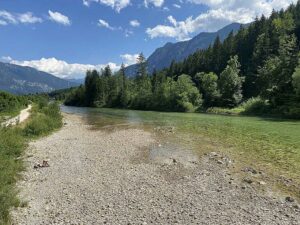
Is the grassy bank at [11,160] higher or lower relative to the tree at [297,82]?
lower

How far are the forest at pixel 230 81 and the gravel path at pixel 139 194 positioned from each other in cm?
4918

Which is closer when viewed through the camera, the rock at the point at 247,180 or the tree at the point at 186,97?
the rock at the point at 247,180

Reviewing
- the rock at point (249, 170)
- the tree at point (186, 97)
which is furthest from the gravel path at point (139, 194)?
the tree at point (186, 97)

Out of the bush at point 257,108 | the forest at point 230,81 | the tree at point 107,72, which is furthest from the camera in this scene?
the tree at point 107,72

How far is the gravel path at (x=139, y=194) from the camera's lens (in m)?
12.6

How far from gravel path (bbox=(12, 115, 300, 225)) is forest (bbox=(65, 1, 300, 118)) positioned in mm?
49180

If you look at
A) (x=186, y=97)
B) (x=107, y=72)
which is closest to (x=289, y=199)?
(x=186, y=97)

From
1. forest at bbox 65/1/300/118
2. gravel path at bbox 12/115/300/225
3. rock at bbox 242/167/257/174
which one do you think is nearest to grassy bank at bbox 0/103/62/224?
gravel path at bbox 12/115/300/225

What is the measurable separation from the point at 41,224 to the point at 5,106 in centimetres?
4202

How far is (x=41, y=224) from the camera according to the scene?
476 inches

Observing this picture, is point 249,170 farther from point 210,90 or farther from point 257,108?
point 210,90

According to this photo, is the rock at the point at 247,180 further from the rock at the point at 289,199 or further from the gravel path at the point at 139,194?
the rock at the point at 289,199

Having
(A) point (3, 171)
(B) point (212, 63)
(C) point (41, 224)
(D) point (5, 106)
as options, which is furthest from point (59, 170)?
(B) point (212, 63)

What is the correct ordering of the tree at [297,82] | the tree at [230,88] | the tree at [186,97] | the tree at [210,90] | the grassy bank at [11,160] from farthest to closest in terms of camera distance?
the tree at [210,90], the tree at [186,97], the tree at [230,88], the tree at [297,82], the grassy bank at [11,160]
